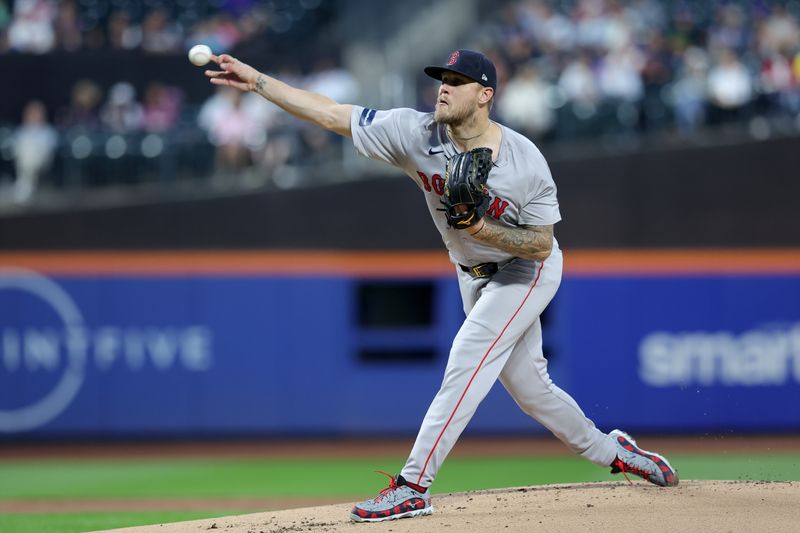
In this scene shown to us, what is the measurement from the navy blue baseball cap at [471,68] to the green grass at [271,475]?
386 centimetres

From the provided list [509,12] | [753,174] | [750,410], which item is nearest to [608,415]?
[750,410]

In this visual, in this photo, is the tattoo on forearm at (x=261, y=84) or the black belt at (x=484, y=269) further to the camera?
the black belt at (x=484, y=269)

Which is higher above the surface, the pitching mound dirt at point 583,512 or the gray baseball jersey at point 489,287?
the gray baseball jersey at point 489,287

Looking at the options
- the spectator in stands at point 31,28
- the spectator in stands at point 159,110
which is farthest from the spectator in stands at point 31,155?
the spectator in stands at point 31,28

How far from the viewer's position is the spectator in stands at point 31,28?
1338 centimetres

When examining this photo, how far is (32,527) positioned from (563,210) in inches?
274

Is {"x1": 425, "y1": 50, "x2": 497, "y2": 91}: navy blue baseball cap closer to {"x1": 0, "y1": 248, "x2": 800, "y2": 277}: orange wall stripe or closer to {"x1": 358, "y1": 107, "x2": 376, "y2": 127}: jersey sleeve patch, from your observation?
{"x1": 358, "y1": 107, "x2": 376, "y2": 127}: jersey sleeve patch

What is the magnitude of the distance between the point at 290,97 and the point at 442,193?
82 centimetres

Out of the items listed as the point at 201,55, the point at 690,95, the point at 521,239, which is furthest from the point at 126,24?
the point at 521,239

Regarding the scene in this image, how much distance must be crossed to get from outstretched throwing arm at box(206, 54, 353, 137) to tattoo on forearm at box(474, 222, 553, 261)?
84cm

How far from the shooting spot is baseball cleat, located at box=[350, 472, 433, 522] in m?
5.33

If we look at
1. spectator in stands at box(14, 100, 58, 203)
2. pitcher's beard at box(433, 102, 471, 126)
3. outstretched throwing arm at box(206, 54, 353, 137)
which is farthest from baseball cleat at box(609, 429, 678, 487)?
spectator in stands at box(14, 100, 58, 203)

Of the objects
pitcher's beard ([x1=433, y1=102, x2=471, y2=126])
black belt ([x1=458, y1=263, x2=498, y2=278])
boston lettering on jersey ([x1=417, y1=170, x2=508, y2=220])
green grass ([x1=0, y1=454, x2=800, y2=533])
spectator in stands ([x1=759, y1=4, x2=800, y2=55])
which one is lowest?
green grass ([x1=0, y1=454, x2=800, y2=533])

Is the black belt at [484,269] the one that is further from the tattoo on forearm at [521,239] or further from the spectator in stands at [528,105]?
the spectator in stands at [528,105]
